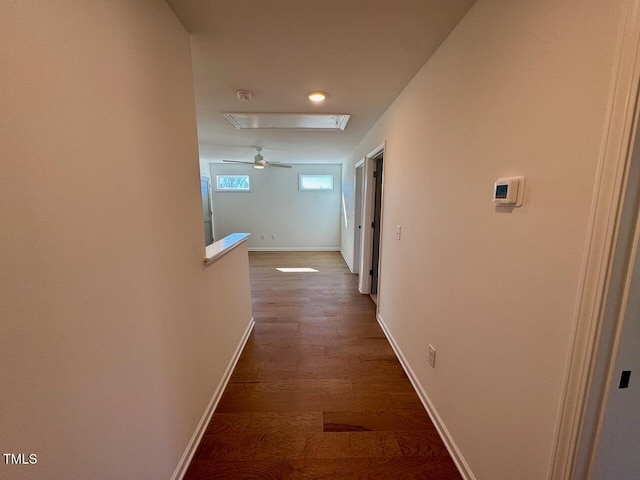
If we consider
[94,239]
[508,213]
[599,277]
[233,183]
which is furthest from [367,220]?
[233,183]

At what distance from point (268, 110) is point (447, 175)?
6.31 ft

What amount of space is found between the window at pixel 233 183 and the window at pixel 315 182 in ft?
4.68

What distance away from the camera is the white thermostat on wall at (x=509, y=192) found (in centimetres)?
94

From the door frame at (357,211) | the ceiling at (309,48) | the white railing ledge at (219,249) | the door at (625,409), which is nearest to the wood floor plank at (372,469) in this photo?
the door at (625,409)

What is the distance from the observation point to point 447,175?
147 centimetres

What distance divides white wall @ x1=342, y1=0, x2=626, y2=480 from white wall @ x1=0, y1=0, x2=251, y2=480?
4.71 ft

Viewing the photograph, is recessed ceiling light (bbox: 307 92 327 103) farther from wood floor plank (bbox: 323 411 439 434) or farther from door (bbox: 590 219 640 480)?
wood floor plank (bbox: 323 411 439 434)

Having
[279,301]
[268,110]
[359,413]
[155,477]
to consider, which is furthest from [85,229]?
[279,301]

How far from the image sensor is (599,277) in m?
0.67

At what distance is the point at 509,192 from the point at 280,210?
6.23 m

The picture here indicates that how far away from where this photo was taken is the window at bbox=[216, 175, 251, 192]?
6.79 metres

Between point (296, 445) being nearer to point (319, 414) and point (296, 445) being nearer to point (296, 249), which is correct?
point (319, 414)

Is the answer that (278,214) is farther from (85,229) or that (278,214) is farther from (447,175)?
(85,229)

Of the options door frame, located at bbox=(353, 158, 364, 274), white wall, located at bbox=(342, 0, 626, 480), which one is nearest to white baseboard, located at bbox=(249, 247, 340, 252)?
door frame, located at bbox=(353, 158, 364, 274)
